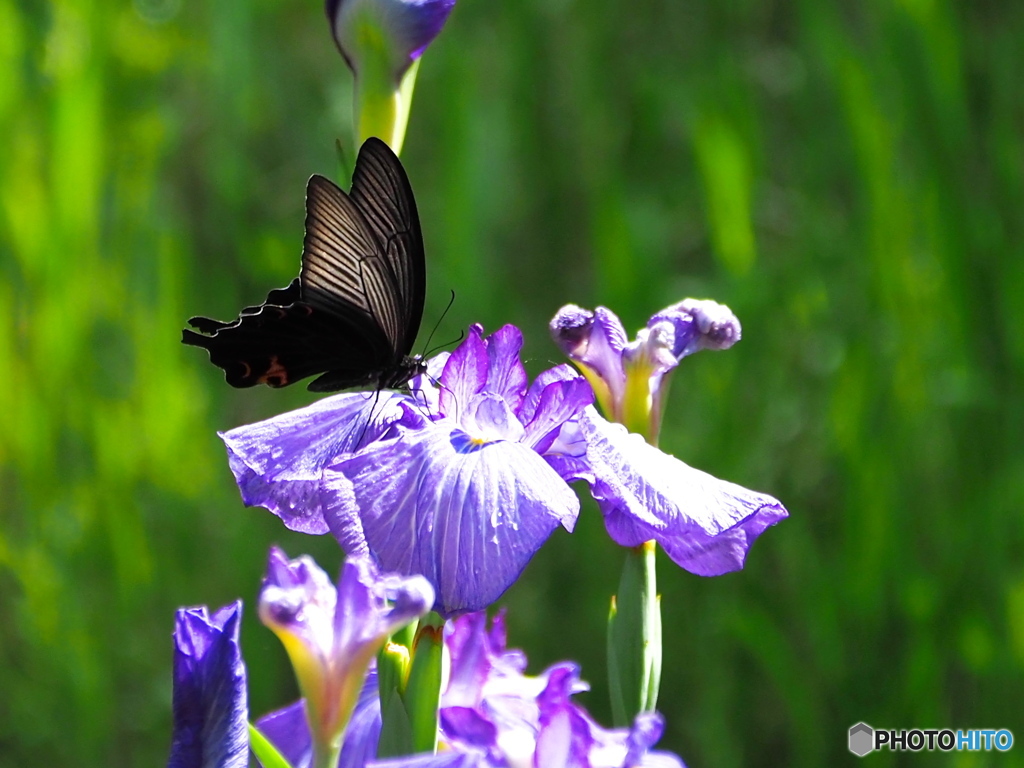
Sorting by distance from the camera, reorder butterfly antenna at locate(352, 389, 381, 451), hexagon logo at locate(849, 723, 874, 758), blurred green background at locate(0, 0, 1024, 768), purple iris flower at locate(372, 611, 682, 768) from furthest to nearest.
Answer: blurred green background at locate(0, 0, 1024, 768)
hexagon logo at locate(849, 723, 874, 758)
butterfly antenna at locate(352, 389, 381, 451)
purple iris flower at locate(372, 611, 682, 768)

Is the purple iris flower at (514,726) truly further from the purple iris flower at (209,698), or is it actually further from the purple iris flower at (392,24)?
the purple iris flower at (392,24)

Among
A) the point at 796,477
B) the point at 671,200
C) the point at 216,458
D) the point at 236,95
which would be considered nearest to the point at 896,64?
the point at 671,200

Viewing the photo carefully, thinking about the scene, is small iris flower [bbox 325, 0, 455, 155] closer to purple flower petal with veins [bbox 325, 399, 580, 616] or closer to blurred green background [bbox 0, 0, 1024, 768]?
purple flower petal with veins [bbox 325, 399, 580, 616]

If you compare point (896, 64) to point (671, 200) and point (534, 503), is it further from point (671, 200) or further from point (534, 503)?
point (534, 503)

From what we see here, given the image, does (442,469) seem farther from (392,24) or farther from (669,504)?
(392,24)

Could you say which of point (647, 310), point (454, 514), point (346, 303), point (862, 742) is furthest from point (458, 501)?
point (647, 310)

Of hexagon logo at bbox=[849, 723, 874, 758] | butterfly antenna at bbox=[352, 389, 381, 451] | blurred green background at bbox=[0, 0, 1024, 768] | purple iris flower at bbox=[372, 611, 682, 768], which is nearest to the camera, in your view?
purple iris flower at bbox=[372, 611, 682, 768]

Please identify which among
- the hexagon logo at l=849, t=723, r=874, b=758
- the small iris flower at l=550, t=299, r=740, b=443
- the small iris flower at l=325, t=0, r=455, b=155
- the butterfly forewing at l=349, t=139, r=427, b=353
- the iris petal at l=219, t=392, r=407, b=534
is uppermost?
the small iris flower at l=325, t=0, r=455, b=155

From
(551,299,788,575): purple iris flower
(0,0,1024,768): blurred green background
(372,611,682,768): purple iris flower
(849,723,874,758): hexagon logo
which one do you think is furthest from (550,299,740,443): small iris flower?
(0,0,1024,768): blurred green background
